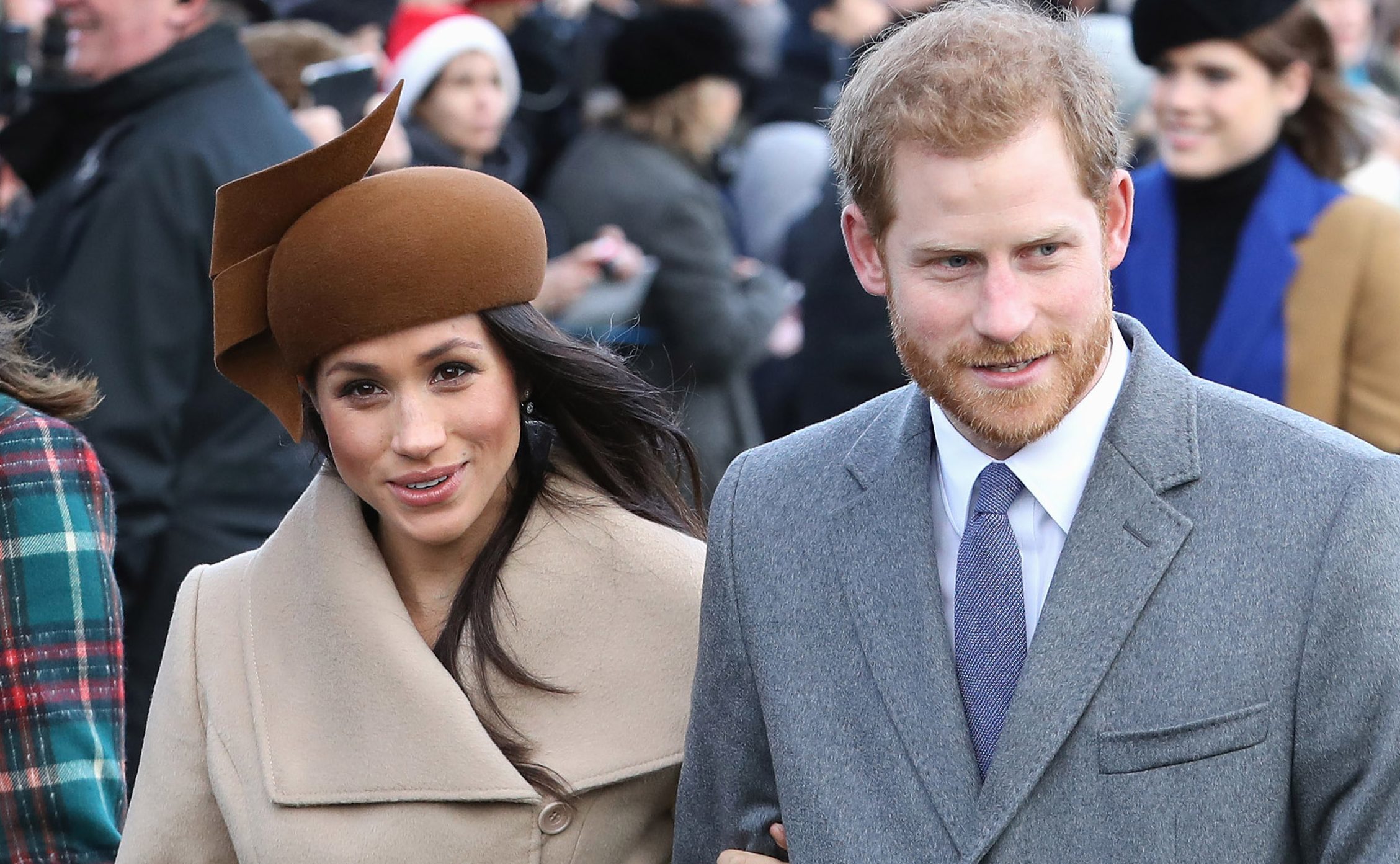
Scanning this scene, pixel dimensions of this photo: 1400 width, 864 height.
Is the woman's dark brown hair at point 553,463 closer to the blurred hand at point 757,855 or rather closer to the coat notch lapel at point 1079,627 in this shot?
the blurred hand at point 757,855

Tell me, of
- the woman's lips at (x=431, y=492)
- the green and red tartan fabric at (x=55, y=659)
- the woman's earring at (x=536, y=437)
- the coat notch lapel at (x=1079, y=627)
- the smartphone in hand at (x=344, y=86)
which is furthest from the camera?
the smartphone in hand at (x=344, y=86)

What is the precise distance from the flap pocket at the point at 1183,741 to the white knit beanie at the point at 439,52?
451cm

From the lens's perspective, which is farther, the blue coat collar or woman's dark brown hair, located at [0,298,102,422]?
the blue coat collar

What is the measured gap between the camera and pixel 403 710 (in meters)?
2.99

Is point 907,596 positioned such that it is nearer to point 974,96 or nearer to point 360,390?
point 974,96

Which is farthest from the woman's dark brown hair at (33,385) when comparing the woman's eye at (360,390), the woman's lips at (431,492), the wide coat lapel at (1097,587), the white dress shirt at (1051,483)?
the wide coat lapel at (1097,587)

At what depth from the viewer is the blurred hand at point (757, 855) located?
2576 mm

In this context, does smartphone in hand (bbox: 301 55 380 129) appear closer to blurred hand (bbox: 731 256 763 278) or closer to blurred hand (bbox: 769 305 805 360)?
blurred hand (bbox: 731 256 763 278)

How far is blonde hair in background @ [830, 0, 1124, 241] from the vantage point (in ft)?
7.50

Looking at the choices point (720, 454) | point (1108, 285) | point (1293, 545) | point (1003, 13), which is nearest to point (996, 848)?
point (1293, 545)

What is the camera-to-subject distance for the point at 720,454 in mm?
6262

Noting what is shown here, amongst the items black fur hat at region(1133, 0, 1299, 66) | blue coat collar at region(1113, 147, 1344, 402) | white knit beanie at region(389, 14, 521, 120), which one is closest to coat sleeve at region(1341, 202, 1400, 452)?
blue coat collar at region(1113, 147, 1344, 402)

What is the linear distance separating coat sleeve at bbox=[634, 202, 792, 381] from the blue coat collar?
5.62 feet

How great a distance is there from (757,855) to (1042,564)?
60cm
